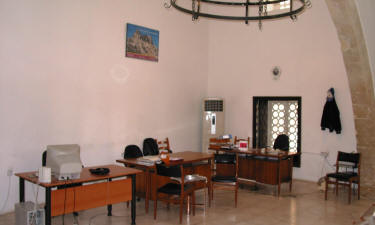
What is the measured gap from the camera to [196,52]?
945 centimetres

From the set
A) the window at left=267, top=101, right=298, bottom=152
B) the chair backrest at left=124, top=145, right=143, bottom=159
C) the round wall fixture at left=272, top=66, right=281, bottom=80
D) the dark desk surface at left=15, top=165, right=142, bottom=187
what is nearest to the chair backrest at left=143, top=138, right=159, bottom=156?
the chair backrest at left=124, top=145, right=143, bottom=159

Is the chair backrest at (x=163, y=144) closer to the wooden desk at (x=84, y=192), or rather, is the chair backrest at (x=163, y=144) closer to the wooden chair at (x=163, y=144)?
the wooden chair at (x=163, y=144)

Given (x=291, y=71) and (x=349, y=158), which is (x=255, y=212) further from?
(x=291, y=71)

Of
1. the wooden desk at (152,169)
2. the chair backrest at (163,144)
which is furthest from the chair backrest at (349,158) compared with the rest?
the chair backrest at (163,144)

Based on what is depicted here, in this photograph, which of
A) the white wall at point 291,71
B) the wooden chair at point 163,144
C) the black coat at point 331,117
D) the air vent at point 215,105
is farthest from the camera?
the air vent at point 215,105

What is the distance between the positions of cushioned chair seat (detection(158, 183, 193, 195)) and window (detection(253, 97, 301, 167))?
13.0 feet

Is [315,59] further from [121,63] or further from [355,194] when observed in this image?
[121,63]

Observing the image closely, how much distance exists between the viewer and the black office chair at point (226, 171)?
622 centimetres

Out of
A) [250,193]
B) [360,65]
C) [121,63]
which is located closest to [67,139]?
[121,63]

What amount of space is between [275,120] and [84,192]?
5.63 metres

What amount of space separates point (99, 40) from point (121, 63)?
2.24 ft

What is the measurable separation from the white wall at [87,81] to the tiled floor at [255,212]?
1.35m

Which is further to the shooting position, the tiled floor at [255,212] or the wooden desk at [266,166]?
the wooden desk at [266,166]

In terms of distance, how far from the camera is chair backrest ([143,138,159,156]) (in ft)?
24.4
